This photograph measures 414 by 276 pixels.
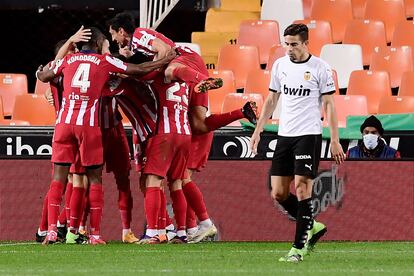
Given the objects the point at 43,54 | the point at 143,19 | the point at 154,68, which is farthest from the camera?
the point at 43,54

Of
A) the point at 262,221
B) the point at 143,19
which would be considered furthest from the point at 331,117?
the point at 143,19

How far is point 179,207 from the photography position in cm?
1327

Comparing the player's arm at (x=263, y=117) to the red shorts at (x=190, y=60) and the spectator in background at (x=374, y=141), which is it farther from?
the spectator in background at (x=374, y=141)

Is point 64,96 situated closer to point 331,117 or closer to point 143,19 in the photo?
point 331,117

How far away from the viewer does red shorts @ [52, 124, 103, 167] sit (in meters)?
12.8

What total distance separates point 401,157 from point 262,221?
148cm

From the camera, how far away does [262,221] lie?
46.0 ft

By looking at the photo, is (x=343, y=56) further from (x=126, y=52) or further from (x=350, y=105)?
(x=126, y=52)

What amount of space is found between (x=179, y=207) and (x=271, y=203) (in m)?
1.14

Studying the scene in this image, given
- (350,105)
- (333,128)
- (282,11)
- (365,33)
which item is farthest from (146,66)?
(282,11)

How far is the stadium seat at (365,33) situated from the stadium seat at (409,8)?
3.22 feet

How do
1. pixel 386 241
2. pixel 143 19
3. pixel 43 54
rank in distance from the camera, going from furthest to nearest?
pixel 43 54 → pixel 143 19 → pixel 386 241

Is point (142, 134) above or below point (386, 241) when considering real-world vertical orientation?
above

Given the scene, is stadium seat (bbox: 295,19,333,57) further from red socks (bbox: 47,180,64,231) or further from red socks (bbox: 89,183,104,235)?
red socks (bbox: 47,180,64,231)
